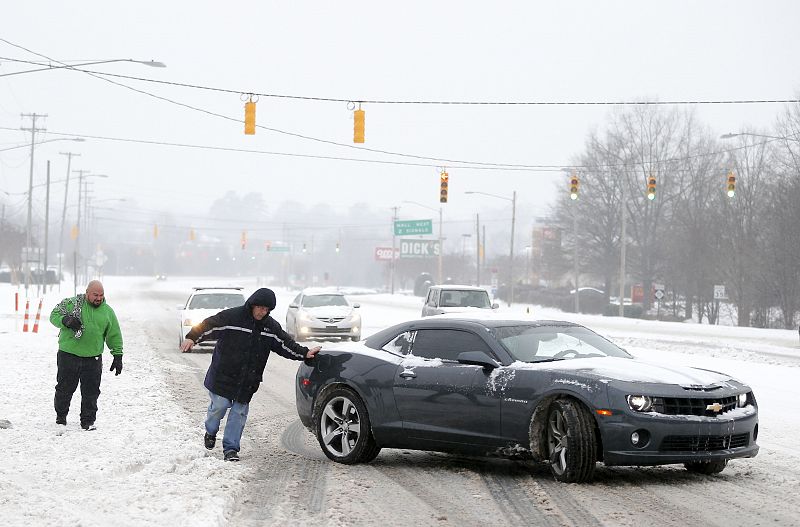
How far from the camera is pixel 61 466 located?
376 inches

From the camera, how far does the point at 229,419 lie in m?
10.0

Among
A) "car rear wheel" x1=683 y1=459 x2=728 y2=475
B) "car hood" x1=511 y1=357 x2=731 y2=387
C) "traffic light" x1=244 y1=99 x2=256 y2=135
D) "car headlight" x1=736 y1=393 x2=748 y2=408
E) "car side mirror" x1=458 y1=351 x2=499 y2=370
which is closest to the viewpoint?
"car hood" x1=511 y1=357 x2=731 y2=387

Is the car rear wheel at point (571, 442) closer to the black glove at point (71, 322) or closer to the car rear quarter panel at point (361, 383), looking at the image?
the car rear quarter panel at point (361, 383)

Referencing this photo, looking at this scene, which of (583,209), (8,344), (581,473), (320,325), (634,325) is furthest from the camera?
(583,209)

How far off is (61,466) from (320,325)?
18.9 metres

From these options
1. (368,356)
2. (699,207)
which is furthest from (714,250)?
(368,356)

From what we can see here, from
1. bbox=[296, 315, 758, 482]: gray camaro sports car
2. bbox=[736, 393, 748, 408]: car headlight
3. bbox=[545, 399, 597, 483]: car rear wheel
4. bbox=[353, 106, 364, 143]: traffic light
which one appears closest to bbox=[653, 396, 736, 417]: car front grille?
bbox=[296, 315, 758, 482]: gray camaro sports car

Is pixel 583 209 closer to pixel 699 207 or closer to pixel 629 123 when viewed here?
pixel 629 123

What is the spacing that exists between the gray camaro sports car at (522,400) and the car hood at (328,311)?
17.6 metres

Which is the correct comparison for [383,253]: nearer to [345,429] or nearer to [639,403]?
[345,429]

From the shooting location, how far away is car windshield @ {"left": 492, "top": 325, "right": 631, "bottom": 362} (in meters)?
9.49

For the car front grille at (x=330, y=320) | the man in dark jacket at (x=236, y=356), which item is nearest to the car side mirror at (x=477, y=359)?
the man in dark jacket at (x=236, y=356)

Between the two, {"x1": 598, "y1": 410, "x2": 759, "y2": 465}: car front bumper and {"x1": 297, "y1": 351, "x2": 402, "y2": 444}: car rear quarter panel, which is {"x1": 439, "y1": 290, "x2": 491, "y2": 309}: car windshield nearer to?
{"x1": 297, "y1": 351, "x2": 402, "y2": 444}: car rear quarter panel

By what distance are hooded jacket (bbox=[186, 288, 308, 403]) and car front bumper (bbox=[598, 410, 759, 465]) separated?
3.26 m
